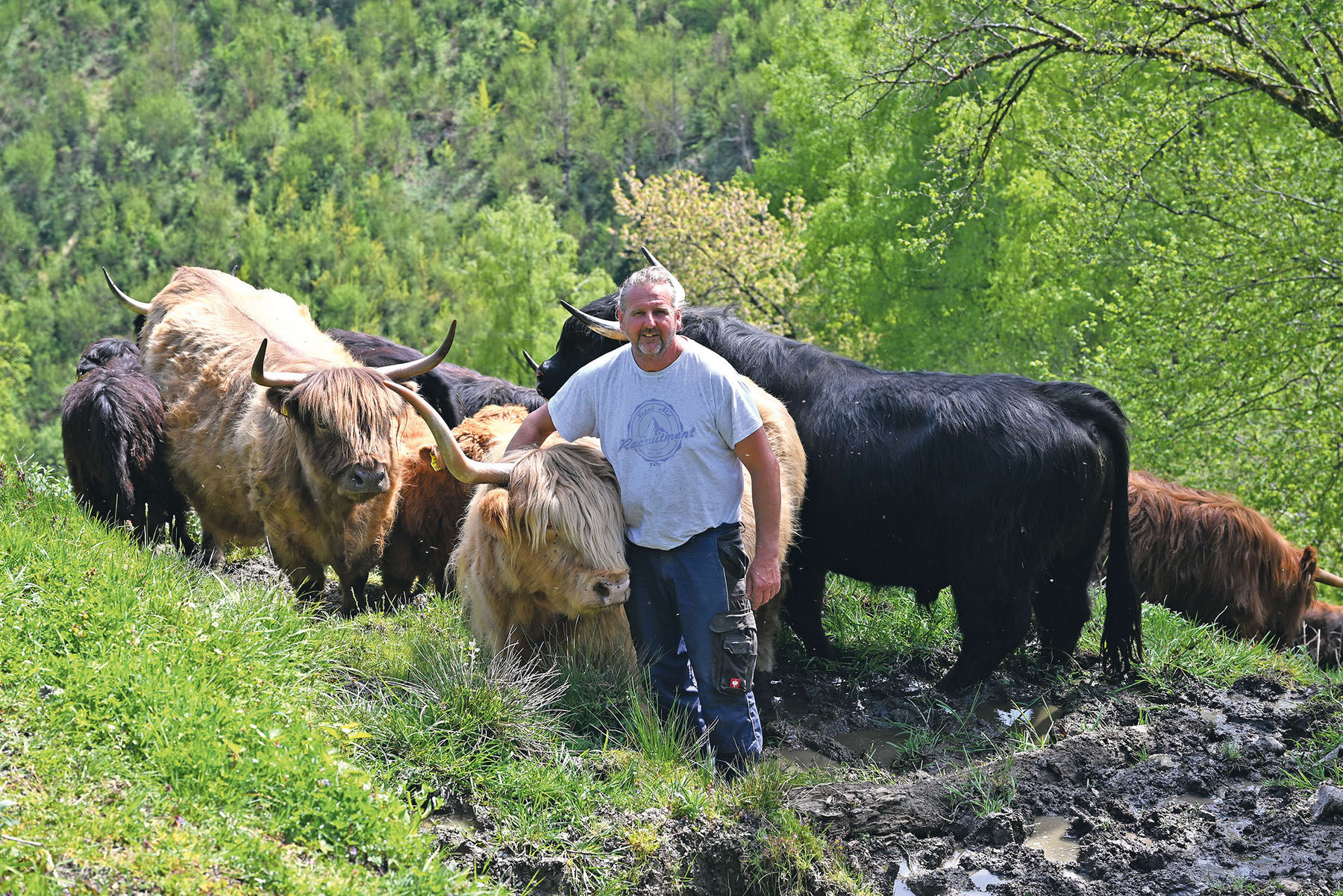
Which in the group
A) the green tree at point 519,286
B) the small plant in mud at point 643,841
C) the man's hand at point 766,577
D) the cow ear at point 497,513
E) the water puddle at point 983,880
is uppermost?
the cow ear at point 497,513

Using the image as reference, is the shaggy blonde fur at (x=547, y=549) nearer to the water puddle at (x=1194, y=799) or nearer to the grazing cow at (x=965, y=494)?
the grazing cow at (x=965, y=494)

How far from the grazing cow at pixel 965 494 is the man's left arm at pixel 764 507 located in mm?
1670

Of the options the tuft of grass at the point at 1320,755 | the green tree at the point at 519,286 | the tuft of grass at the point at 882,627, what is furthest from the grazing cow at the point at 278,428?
the green tree at the point at 519,286

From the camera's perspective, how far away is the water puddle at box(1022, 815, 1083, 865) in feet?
14.1

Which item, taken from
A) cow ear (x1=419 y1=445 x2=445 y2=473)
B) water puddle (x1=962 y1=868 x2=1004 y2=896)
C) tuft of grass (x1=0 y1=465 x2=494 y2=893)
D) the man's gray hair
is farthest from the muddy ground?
cow ear (x1=419 y1=445 x2=445 y2=473)

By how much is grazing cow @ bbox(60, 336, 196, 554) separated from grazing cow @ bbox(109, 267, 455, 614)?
13 cm

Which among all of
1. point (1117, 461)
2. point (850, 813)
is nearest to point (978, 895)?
point (850, 813)

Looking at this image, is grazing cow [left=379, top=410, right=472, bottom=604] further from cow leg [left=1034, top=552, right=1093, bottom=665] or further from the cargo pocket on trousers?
cow leg [left=1034, top=552, right=1093, bottom=665]

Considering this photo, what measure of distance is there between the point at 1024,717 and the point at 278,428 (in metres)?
4.13

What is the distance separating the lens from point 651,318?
4.20 metres

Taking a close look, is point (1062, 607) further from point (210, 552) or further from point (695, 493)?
point (210, 552)

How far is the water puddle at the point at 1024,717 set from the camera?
5.42 metres

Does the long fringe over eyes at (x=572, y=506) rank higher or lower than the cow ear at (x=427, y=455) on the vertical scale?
higher

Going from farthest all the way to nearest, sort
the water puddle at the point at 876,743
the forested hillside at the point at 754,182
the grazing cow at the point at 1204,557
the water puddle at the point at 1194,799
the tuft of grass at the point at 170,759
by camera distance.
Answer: the forested hillside at the point at 754,182, the grazing cow at the point at 1204,557, the water puddle at the point at 876,743, the water puddle at the point at 1194,799, the tuft of grass at the point at 170,759
